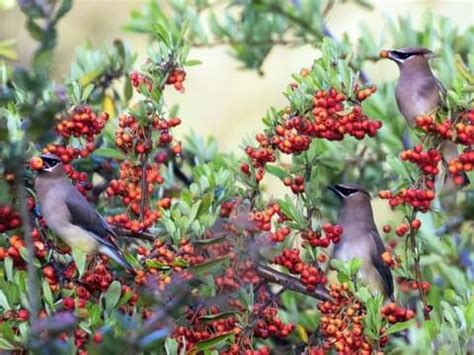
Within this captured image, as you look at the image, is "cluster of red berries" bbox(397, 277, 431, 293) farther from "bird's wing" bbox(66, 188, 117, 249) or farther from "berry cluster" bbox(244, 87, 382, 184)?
"bird's wing" bbox(66, 188, 117, 249)

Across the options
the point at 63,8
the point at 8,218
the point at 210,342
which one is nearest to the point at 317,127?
the point at 210,342

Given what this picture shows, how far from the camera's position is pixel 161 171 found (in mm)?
3350

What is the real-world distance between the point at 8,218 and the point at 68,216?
44cm

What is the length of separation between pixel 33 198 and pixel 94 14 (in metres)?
4.24

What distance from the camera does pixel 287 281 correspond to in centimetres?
278

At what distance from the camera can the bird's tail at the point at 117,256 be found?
2652 millimetres

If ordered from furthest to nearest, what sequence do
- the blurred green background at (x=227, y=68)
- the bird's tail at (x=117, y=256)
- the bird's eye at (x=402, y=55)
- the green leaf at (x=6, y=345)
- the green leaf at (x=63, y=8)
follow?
1. the blurred green background at (x=227, y=68)
2. the bird's eye at (x=402, y=55)
3. the bird's tail at (x=117, y=256)
4. the green leaf at (x=6, y=345)
5. the green leaf at (x=63, y=8)

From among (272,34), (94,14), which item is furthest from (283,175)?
(94,14)

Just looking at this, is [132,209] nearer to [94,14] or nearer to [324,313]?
[324,313]

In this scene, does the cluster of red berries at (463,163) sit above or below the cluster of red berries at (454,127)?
below

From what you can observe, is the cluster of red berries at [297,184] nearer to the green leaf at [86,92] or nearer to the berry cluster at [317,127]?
the berry cluster at [317,127]

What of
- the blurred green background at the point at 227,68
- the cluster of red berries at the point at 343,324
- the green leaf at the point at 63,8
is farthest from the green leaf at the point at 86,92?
the blurred green background at the point at 227,68

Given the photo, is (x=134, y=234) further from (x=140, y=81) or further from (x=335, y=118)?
(x=335, y=118)

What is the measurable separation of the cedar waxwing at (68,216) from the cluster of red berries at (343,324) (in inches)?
16.6
